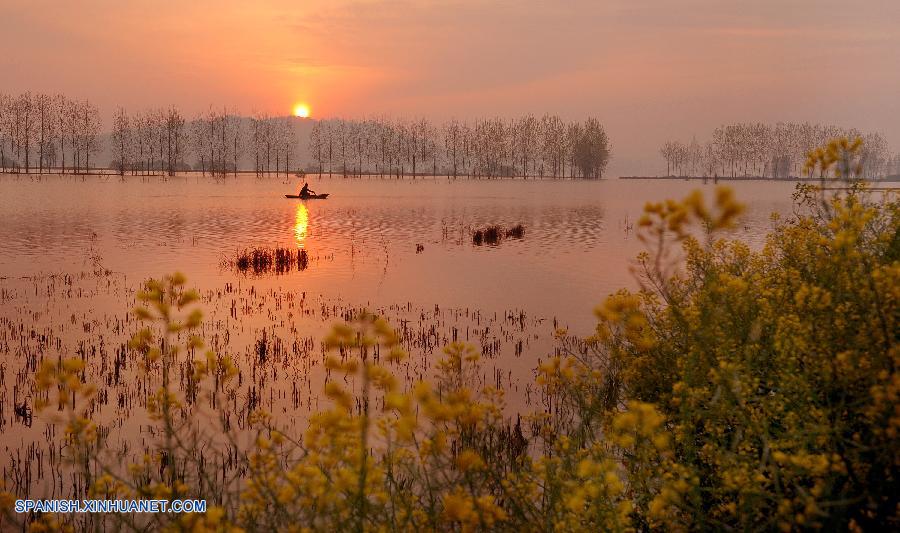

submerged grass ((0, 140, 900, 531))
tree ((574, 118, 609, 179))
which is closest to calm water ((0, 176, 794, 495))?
submerged grass ((0, 140, 900, 531))

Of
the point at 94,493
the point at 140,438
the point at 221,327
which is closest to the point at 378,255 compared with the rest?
the point at 221,327

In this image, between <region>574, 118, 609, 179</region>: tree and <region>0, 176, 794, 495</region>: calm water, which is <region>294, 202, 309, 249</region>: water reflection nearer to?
<region>0, 176, 794, 495</region>: calm water

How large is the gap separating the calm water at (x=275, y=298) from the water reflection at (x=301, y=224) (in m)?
0.28

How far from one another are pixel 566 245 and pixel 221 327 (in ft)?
60.6

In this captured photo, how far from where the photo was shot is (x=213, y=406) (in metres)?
8.65

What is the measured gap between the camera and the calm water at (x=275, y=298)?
29.1 feet

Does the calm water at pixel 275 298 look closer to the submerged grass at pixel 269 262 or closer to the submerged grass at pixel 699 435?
the submerged grass at pixel 269 262

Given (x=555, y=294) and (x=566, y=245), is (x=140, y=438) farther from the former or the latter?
(x=566, y=245)

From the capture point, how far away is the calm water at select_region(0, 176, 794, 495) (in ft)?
29.1

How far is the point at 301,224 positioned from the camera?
37.0m

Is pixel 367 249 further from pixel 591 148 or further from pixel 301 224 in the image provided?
pixel 591 148

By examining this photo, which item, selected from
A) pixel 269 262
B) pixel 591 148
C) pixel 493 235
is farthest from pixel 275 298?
pixel 591 148

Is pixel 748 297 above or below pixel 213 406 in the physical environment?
above

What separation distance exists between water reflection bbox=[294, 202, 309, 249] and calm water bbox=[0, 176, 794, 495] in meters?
0.28
